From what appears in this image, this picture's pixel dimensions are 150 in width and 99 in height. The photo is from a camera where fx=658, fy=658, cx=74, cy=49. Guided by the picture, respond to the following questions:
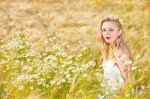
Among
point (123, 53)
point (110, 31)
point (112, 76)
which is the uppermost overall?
point (110, 31)

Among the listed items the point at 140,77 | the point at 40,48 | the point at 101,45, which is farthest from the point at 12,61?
the point at 140,77

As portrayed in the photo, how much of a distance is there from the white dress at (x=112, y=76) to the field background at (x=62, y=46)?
4 cm

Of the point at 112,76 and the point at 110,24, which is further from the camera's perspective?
the point at 110,24

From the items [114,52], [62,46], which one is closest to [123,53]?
[114,52]

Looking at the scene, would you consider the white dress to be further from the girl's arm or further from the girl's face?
the girl's face

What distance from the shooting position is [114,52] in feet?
11.3

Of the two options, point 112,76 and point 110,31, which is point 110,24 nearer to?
point 110,31

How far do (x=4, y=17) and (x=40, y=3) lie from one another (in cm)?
29

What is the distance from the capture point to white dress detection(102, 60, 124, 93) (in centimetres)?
316

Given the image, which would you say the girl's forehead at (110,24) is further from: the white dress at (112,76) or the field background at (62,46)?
the white dress at (112,76)

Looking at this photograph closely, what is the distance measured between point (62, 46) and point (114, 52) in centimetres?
28

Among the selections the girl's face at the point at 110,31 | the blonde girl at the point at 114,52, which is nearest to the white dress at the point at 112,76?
the blonde girl at the point at 114,52

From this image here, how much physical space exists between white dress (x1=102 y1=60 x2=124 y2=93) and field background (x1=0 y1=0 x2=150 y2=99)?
42 millimetres

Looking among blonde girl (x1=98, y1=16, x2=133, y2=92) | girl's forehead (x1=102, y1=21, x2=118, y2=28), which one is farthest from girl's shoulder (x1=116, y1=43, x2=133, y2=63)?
girl's forehead (x1=102, y1=21, x2=118, y2=28)
